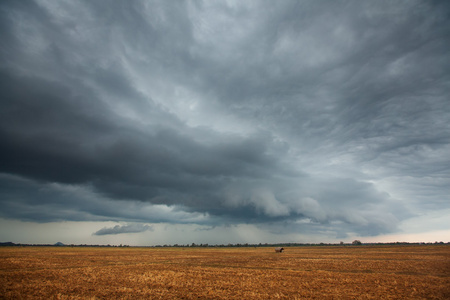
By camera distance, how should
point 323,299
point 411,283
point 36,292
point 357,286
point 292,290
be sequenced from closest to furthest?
point 323,299, point 36,292, point 292,290, point 357,286, point 411,283

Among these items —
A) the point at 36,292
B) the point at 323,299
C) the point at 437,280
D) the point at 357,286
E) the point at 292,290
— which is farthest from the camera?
the point at 437,280

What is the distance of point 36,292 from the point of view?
63.9 ft

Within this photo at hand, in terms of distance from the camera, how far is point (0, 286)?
69.9ft

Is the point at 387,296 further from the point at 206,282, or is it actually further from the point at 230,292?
the point at 206,282

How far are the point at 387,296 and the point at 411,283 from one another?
797cm

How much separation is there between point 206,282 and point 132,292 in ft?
25.1

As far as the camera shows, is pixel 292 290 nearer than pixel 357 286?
Yes

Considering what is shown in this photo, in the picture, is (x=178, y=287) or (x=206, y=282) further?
(x=206, y=282)

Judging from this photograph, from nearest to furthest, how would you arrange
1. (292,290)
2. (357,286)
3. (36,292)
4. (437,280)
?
(36,292) → (292,290) → (357,286) → (437,280)

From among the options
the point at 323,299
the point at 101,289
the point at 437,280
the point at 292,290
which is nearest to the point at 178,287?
the point at 101,289

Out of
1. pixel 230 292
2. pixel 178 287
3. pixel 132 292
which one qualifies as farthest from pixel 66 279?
pixel 230 292

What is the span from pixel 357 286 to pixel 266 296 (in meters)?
10.1

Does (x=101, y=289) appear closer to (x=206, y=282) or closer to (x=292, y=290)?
(x=206, y=282)

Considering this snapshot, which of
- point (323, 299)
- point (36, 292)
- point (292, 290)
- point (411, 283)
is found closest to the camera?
point (323, 299)
